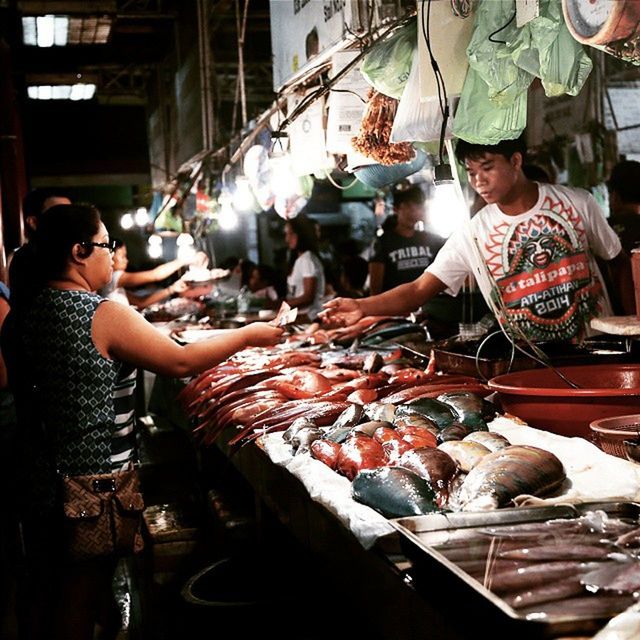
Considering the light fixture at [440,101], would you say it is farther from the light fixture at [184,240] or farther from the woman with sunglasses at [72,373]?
the light fixture at [184,240]

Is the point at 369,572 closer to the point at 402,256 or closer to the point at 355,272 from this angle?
the point at 402,256

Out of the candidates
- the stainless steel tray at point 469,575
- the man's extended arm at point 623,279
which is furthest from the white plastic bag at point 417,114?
the stainless steel tray at point 469,575

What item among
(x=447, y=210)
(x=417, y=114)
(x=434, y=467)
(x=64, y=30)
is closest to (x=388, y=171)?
(x=447, y=210)

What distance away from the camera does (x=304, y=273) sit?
39.8ft

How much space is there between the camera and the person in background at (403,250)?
9.27m

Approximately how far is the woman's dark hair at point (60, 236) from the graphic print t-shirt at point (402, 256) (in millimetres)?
5409

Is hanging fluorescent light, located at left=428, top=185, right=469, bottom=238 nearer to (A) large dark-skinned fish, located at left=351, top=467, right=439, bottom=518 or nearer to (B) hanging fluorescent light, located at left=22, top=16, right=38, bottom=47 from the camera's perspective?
(A) large dark-skinned fish, located at left=351, top=467, right=439, bottom=518

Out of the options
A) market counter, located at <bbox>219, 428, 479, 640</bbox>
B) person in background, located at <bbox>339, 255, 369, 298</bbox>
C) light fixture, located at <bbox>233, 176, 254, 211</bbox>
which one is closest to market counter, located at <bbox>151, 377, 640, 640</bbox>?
market counter, located at <bbox>219, 428, 479, 640</bbox>

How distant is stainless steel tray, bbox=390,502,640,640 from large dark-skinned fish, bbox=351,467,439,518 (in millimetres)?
315

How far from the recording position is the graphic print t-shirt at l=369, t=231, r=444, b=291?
367 inches

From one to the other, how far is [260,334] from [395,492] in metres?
2.03

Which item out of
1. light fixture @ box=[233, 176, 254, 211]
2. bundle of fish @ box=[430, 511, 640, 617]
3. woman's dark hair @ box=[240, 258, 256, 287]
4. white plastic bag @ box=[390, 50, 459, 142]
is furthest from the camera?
woman's dark hair @ box=[240, 258, 256, 287]

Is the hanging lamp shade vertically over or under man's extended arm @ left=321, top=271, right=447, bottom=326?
over

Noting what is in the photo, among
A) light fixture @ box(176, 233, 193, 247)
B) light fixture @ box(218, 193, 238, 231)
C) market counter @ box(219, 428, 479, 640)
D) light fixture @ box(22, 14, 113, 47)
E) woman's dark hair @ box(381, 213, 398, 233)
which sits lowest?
market counter @ box(219, 428, 479, 640)
